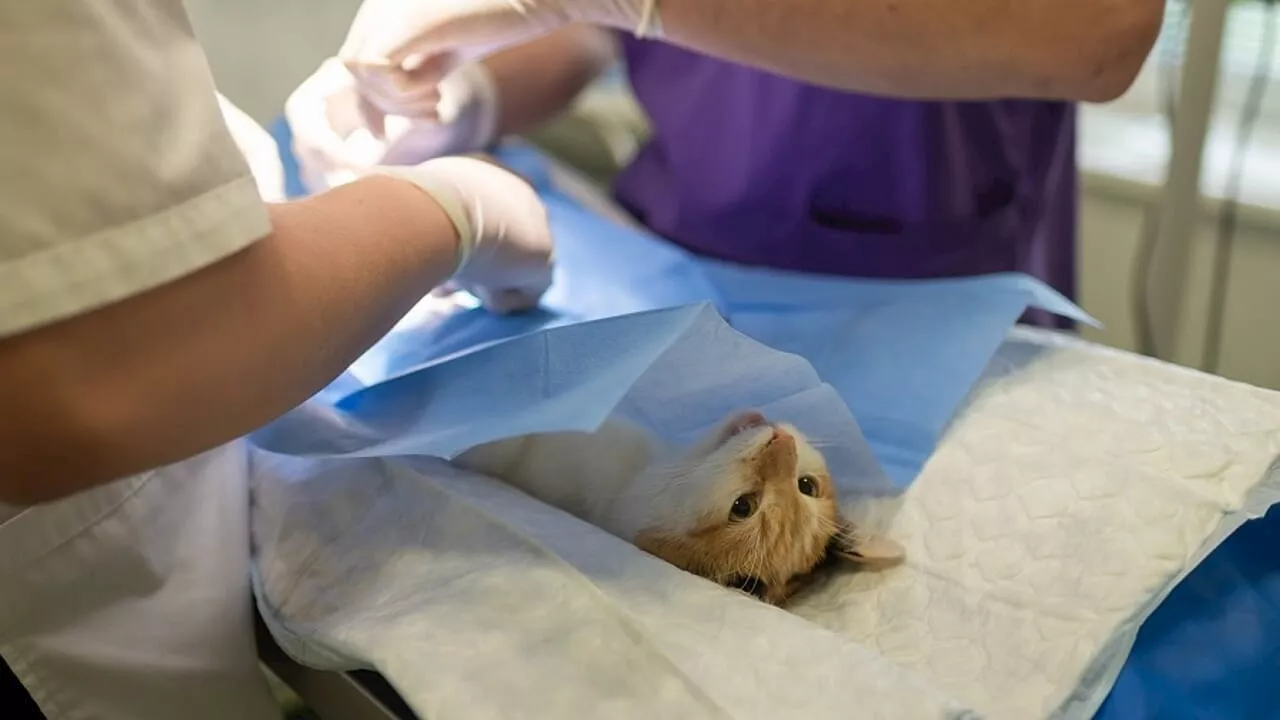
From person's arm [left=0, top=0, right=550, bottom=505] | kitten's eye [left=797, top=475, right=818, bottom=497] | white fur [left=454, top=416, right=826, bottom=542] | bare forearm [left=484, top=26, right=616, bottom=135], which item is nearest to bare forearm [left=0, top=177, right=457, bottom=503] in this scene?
person's arm [left=0, top=0, right=550, bottom=505]

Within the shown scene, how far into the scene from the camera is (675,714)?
1.52 ft

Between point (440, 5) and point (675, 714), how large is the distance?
0.48 meters

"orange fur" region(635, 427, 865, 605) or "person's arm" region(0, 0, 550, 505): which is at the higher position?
"person's arm" region(0, 0, 550, 505)

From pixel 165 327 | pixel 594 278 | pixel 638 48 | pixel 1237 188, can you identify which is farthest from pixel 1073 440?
pixel 1237 188

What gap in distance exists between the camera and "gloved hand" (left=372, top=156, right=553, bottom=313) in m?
0.61

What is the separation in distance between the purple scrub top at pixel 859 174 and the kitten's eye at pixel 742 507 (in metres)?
0.41

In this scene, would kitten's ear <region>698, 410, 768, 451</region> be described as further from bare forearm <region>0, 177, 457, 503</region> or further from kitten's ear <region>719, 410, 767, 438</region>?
bare forearm <region>0, 177, 457, 503</region>

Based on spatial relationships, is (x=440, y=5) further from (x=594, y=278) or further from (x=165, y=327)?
(x=165, y=327)

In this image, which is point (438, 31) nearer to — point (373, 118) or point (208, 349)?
point (373, 118)

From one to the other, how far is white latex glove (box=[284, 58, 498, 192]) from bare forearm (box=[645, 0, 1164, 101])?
204mm

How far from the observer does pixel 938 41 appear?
0.67 m

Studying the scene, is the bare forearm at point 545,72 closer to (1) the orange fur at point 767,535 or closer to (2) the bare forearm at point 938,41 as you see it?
(2) the bare forearm at point 938,41

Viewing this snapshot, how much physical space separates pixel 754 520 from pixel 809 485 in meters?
0.04

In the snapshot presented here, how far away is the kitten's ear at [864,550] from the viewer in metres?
0.58
